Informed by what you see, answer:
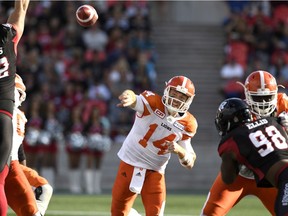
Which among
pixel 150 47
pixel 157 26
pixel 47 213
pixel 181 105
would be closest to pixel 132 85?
pixel 150 47

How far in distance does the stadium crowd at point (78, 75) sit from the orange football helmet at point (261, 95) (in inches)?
307

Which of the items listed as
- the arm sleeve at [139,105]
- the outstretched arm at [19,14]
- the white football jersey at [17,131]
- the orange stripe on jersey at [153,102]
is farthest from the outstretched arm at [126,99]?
the outstretched arm at [19,14]

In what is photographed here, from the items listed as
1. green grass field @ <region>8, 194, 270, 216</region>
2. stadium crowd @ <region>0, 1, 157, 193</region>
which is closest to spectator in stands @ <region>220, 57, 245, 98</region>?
stadium crowd @ <region>0, 1, 157, 193</region>

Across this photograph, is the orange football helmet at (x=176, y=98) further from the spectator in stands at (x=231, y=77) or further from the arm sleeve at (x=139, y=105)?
the spectator in stands at (x=231, y=77)

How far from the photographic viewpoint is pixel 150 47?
1791 cm

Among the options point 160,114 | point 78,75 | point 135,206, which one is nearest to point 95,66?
point 78,75

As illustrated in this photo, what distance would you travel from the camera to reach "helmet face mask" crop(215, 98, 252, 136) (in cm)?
676

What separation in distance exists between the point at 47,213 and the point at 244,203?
3.47m

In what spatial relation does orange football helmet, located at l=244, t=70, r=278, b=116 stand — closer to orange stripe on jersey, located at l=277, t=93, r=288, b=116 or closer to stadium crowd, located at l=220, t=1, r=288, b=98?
orange stripe on jersey, located at l=277, t=93, r=288, b=116

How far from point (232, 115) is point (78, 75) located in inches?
403

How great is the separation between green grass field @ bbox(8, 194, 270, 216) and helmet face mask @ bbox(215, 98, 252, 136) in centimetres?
418

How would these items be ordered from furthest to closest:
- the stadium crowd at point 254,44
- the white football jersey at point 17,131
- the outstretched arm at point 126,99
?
the stadium crowd at point 254,44 → the outstretched arm at point 126,99 → the white football jersey at point 17,131

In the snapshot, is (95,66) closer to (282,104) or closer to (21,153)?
(21,153)

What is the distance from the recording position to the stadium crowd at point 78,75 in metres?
15.2
